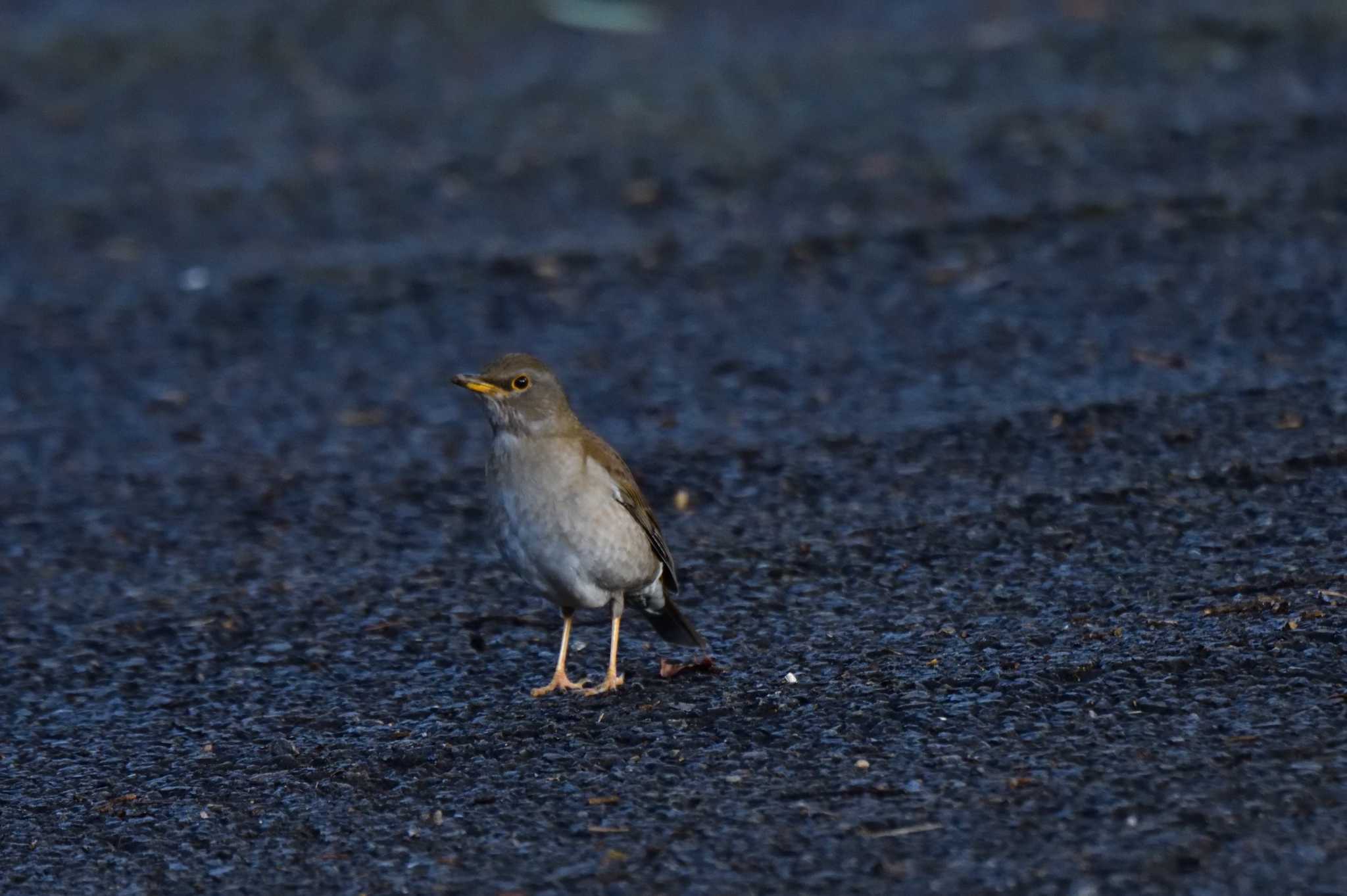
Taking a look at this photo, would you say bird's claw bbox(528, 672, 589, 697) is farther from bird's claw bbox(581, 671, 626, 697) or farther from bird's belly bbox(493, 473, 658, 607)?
bird's belly bbox(493, 473, 658, 607)

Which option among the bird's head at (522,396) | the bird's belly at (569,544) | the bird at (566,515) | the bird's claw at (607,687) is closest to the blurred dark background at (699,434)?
the bird's claw at (607,687)

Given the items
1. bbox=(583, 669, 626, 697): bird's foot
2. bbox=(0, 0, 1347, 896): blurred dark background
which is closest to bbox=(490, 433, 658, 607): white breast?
bbox=(583, 669, 626, 697): bird's foot

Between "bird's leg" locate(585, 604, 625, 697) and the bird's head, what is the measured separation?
69 centimetres

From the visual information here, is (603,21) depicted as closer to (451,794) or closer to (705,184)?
(705,184)

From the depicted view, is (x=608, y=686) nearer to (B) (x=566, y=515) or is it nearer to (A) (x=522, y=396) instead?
(B) (x=566, y=515)

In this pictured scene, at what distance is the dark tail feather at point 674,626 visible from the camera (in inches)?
261

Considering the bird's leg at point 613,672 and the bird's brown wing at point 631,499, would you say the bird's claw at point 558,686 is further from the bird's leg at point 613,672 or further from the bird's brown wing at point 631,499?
the bird's brown wing at point 631,499

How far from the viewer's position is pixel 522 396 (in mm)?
6633

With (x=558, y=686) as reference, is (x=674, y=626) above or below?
above

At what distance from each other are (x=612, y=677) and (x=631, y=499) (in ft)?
2.12

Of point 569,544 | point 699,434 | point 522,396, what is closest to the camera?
point 569,544

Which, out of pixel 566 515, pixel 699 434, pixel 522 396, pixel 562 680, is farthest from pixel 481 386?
pixel 699 434

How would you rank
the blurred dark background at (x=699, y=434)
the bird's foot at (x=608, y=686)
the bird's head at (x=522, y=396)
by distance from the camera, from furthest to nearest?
the bird's head at (x=522, y=396) → the bird's foot at (x=608, y=686) → the blurred dark background at (x=699, y=434)

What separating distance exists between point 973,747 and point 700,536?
8.04ft
